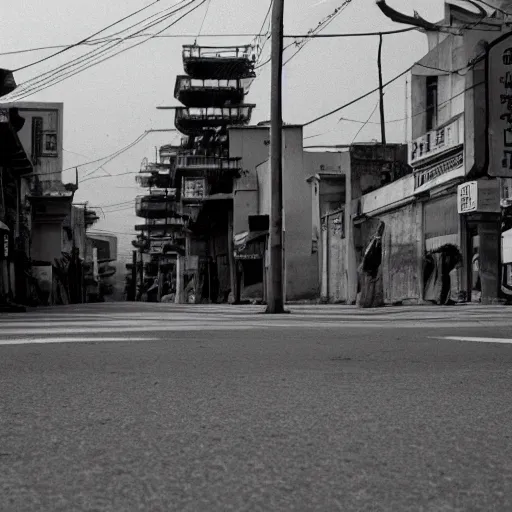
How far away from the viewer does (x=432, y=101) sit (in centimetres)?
2884

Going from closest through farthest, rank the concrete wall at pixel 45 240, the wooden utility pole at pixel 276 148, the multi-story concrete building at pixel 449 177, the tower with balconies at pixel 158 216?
the wooden utility pole at pixel 276 148
the multi-story concrete building at pixel 449 177
the concrete wall at pixel 45 240
the tower with balconies at pixel 158 216

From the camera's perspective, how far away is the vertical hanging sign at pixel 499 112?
60.3ft

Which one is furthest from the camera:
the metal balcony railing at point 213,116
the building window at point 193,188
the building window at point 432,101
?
the metal balcony railing at point 213,116

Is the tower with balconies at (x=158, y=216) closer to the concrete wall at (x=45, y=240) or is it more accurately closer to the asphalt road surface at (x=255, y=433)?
the concrete wall at (x=45, y=240)

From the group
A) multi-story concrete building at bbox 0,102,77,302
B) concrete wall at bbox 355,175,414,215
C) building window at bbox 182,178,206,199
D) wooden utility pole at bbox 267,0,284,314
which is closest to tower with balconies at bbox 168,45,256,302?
building window at bbox 182,178,206,199

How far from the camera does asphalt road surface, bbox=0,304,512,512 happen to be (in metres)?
1.83

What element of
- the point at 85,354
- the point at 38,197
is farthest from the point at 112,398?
the point at 38,197

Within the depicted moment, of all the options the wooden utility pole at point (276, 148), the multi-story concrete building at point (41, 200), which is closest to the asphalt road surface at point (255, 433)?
the wooden utility pole at point (276, 148)

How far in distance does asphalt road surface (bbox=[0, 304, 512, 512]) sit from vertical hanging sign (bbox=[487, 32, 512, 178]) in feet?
44.1

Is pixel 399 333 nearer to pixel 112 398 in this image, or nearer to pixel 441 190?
pixel 112 398

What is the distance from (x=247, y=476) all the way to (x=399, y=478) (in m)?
0.33

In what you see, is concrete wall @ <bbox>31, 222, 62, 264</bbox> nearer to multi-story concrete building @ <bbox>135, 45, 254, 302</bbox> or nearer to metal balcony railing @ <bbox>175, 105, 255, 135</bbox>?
multi-story concrete building @ <bbox>135, 45, 254, 302</bbox>

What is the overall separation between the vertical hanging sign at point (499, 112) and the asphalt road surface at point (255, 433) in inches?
529

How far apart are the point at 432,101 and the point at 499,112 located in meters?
10.2
